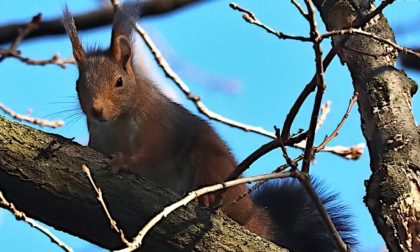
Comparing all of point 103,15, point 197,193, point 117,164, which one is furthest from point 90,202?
point 103,15

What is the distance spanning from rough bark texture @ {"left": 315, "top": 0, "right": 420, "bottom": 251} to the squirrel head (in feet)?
2.81

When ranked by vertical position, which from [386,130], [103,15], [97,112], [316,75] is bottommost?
[316,75]

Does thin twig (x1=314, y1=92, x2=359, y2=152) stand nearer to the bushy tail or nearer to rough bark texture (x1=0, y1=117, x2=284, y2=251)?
rough bark texture (x1=0, y1=117, x2=284, y2=251)

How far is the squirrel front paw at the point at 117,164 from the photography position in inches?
101

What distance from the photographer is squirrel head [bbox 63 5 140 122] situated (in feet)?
9.78

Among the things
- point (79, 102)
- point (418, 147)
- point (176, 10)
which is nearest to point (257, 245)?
point (418, 147)

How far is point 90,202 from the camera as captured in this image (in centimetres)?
242

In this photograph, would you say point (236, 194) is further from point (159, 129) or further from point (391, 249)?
point (391, 249)

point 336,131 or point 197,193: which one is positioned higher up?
point 336,131

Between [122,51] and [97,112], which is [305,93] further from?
[122,51]

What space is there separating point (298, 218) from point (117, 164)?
120 centimetres

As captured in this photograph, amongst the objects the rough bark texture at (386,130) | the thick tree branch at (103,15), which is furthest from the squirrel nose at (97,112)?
the rough bark texture at (386,130)

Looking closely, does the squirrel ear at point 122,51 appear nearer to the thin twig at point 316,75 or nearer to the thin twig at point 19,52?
the thin twig at point 19,52

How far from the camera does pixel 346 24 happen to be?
2.84m
